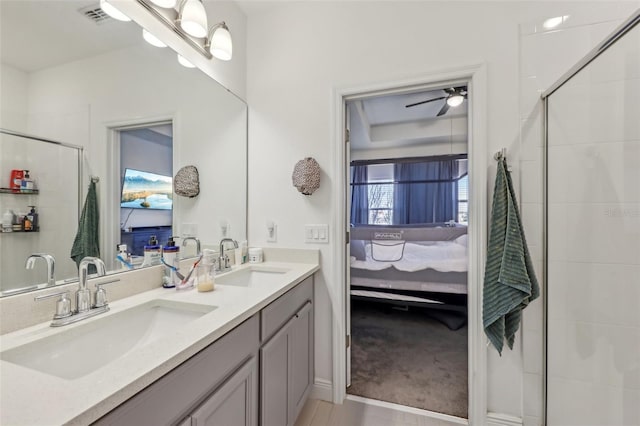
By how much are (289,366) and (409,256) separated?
219cm

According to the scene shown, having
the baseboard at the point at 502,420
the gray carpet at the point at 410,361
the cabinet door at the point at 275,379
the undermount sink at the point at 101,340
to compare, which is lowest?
the gray carpet at the point at 410,361

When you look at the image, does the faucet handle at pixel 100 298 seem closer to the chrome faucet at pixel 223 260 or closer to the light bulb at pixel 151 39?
the chrome faucet at pixel 223 260

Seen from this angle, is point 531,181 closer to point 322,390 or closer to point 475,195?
point 475,195

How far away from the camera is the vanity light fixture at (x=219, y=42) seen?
4.99 feet

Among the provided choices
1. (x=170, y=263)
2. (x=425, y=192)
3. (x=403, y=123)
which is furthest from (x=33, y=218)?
(x=425, y=192)

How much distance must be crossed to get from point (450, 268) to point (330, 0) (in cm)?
262

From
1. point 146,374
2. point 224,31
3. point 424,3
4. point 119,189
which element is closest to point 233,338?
point 146,374

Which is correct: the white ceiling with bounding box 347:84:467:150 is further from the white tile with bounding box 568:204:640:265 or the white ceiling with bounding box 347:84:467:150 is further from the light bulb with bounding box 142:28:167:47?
the white tile with bounding box 568:204:640:265

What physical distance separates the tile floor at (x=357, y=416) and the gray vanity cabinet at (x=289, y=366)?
0.17 metres

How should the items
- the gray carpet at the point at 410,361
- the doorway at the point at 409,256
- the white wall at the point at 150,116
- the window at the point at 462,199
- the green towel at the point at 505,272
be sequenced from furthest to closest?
the window at the point at 462,199 → the doorway at the point at 409,256 → the gray carpet at the point at 410,361 → the green towel at the point at 505,272 → the white wall at the point at 150,116

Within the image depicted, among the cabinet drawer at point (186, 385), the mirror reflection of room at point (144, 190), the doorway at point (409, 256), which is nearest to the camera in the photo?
the cabinet drawer at point (186, 385)

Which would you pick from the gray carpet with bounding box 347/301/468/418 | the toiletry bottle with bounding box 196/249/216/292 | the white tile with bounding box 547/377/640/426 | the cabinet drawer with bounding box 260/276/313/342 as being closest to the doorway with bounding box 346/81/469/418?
the gray carpet with bounding box 347/301/468/418

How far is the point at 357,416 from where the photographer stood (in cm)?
161

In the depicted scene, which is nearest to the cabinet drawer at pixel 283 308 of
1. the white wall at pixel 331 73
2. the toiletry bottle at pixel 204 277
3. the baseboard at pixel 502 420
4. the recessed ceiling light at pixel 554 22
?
the white wall at pixel 331 73
